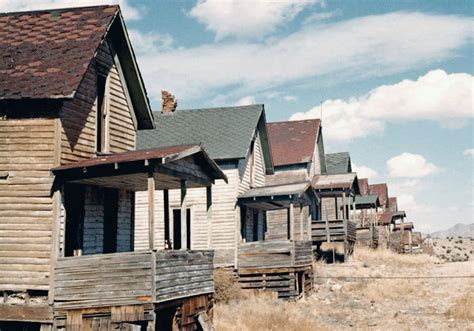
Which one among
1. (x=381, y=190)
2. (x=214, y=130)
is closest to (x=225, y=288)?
(x=214, y=130)

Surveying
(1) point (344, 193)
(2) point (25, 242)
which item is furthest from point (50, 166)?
(1) point (344, 193)

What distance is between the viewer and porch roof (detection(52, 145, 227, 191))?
13359mm

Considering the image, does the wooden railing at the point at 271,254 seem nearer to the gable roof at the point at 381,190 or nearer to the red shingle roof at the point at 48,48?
the red shingle roof at the point at 48,48

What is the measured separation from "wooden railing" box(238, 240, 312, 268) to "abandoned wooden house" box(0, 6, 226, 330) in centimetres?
850

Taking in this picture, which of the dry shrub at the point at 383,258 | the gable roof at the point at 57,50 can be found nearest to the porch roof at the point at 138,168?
the gable roof at the point at 57,50

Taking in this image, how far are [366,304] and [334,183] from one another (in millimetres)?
12287

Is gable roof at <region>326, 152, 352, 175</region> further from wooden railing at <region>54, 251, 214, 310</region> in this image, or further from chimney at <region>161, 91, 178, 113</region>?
wooden railing at <region>54, 251, 214, 310</region>

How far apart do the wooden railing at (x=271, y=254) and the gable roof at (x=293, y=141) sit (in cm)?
1267

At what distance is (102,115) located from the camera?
1653 centimetres

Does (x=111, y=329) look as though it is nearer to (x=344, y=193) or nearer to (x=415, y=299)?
(x=415, y=299)

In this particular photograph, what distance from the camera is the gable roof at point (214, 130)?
26562mm

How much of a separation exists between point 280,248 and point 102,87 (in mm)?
11204

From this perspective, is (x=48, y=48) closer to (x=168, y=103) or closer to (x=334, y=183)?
(x=168, y=103)

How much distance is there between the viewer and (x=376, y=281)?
92.8 ft
